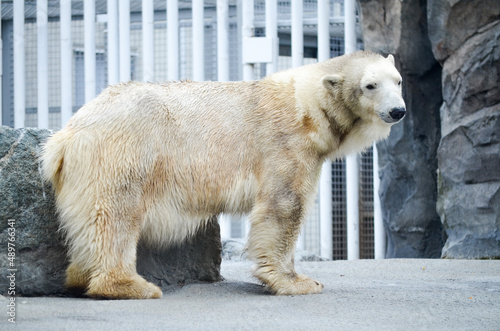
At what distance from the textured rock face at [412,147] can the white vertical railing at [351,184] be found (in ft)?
1.43

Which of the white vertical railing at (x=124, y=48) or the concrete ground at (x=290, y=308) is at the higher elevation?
the white vertical railing at (x=124, y=48)

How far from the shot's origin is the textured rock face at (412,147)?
640 cm

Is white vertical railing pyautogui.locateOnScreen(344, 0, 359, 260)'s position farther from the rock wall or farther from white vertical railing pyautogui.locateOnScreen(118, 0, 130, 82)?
white vertical railing pyautogui.locateOnScreen(118, 0, 130, 82)

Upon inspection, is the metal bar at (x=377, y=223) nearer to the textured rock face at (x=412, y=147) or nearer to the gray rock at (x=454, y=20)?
the textured rock face at (x=412, y=147)

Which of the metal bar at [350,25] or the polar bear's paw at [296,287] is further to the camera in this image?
the metal bar at [350,25]

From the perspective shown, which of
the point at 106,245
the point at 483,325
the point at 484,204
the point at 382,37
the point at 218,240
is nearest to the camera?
the point at 483,325

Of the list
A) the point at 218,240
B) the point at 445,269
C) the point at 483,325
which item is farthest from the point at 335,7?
the point at 483,325

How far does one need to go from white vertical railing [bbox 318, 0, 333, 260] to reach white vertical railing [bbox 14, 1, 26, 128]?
3258 mm

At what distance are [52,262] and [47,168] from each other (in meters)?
0.50

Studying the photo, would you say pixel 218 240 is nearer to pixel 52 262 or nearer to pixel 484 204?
pixel 52 262

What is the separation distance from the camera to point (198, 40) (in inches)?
287

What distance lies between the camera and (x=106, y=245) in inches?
131

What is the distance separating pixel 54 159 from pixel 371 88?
1.67 m

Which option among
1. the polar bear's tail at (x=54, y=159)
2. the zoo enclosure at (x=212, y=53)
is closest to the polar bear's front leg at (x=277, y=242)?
the polar bear's tail at (x=54, y=159)
